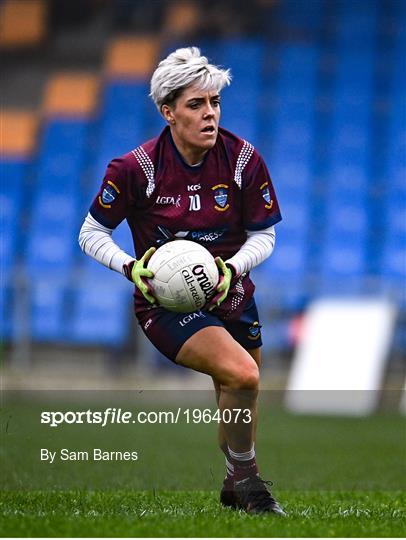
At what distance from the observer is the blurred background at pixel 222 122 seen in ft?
63.2

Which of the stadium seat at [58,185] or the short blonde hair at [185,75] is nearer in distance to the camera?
the short blonde hair at [185,75]

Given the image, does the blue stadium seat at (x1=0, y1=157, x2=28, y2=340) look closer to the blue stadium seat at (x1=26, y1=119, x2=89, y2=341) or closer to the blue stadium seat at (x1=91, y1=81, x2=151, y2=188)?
the blue stadium seat at (x1=26, y1=119, x2=89, y2=341)

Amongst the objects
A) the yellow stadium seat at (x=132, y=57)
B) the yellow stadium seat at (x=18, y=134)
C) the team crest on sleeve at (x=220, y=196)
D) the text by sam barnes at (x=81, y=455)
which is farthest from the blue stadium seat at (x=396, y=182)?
the team crest on sleeve at (x=220, y=196)

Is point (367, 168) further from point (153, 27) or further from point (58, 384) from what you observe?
point (58, 384)

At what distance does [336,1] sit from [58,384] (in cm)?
1029

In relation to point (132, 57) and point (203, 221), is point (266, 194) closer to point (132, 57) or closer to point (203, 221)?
point (203, 221)

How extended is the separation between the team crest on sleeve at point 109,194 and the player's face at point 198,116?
15.8 inches

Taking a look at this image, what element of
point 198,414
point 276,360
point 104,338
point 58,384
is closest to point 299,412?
point 276,360

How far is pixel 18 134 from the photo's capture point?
71.2 ft

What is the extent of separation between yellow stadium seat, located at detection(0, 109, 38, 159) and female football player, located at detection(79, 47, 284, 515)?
53.1ft

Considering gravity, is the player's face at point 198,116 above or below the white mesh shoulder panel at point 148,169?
above

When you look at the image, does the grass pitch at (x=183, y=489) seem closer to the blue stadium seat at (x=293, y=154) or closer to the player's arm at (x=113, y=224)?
the player's arm at (x=113, y=224)

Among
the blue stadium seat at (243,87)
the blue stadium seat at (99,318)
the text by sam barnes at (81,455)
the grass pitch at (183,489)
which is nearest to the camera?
the grass pitch at (183,489)

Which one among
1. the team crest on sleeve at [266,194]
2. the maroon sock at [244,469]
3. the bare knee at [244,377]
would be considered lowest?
the maroon sock at [244,469]
